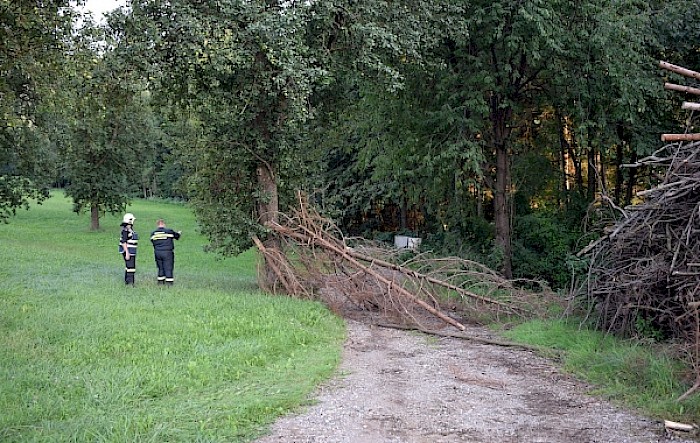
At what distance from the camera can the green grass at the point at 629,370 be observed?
7301 millimetres

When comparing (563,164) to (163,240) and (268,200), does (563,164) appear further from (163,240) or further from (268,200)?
(163,240)

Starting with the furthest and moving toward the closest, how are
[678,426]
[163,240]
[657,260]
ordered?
[163,240] < [657,260] < [678,426]

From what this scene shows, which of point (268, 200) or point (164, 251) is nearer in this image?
point (164, 251)

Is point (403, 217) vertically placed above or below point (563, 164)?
below

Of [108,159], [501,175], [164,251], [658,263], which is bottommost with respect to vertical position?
[164,251]

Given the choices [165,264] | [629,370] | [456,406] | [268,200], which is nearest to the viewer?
[456,406]

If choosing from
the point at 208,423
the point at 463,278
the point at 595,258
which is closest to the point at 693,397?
the point at 595,258

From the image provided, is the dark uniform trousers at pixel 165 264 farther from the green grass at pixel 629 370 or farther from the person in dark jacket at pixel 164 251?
the green grass at pixel 629 370

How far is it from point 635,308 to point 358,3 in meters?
9.38

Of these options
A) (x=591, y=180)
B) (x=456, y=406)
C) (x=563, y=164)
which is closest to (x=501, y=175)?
(x=591, y=180)

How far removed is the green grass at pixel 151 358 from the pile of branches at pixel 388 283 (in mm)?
956

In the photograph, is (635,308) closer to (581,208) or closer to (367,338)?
(367,338)

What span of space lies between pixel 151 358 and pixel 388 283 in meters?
5.77

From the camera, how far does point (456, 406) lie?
7691 mm
